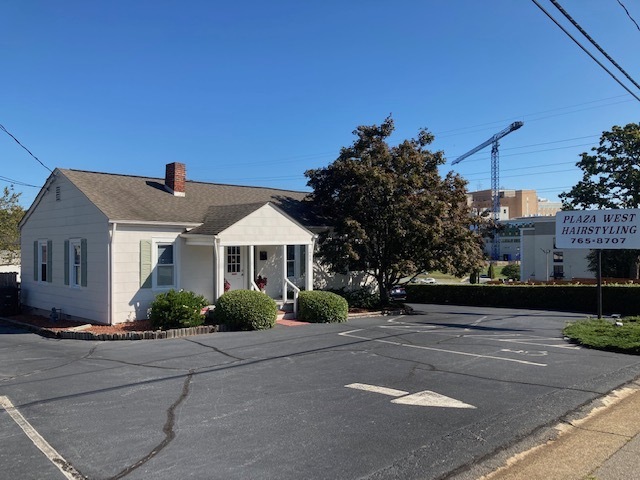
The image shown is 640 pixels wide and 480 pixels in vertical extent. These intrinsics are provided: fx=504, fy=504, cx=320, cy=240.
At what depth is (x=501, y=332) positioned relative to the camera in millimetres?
14695

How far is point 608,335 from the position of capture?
12867mm

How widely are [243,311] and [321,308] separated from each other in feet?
9.97

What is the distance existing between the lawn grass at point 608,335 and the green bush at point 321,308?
6.74 metres

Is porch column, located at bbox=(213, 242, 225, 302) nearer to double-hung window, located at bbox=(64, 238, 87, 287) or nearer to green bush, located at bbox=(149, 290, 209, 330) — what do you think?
green bush, located at bbox=(149, 290, 209, 330)

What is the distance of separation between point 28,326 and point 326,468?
14.2 meters

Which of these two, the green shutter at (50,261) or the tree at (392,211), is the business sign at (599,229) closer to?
the tree at (392,211)

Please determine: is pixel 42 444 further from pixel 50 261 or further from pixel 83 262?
pixel 50 261

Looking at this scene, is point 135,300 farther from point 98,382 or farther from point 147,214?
point 98,382

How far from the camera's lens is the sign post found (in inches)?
631

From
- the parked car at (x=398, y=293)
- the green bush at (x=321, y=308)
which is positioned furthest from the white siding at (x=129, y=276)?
the parked car at (x=398, y=293)

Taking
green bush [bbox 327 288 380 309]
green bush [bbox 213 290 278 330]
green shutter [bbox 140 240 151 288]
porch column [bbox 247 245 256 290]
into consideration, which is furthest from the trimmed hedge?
green shutter [bbox 140 240 151 288]


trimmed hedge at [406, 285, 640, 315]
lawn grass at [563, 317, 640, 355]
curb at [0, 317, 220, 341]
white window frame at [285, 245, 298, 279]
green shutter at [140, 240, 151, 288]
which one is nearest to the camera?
lawn grass at [563, 317, 640, 355]

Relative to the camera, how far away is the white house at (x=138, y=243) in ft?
50.8

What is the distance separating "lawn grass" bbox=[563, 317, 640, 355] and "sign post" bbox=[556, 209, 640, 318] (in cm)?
168
